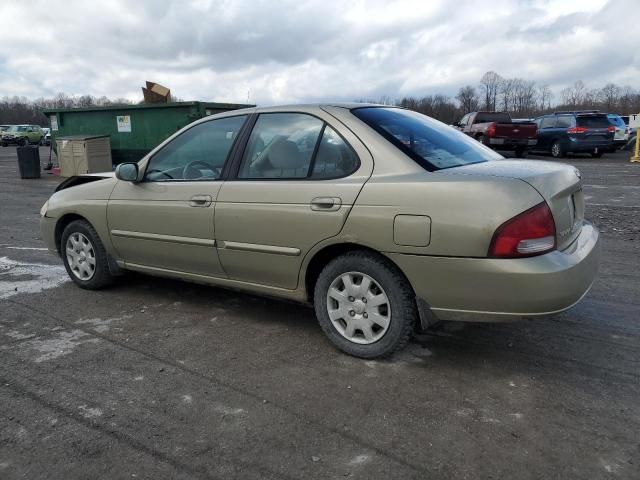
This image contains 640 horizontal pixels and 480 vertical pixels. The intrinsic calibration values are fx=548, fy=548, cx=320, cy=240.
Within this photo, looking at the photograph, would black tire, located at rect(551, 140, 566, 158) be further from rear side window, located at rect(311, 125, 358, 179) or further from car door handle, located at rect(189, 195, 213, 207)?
car door handle, located at rect(189, 195, 213, 207)

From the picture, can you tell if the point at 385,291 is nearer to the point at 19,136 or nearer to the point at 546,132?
the point at 546,132

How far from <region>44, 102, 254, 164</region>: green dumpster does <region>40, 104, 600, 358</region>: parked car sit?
8.88m

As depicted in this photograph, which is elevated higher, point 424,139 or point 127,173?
point 424,139

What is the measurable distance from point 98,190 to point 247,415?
9.37ft

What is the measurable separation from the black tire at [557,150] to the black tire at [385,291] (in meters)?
19.2

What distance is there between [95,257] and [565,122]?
63.7ft

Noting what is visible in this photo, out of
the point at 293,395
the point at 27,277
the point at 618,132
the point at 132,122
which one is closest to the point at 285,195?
the point at 293,395

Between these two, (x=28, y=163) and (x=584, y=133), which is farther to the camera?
(x=584, y=133)

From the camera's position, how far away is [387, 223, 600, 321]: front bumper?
291 centimetres

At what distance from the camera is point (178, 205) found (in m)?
4.18

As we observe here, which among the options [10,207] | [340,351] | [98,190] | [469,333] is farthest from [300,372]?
[10,207]

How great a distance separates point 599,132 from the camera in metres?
19.7

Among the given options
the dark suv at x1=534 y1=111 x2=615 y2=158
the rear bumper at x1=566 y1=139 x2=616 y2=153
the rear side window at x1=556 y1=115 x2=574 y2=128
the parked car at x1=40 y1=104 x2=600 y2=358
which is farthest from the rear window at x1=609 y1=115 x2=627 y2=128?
the parked car at x1=40 y1=104 x2=600 y2=358

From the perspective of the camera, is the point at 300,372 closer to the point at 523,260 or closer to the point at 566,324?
the point at 523,260
